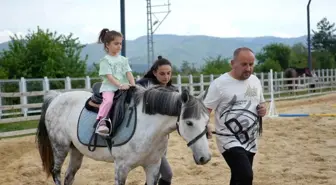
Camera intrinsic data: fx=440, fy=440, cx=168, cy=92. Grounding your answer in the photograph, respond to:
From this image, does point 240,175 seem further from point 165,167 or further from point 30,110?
point 30,110

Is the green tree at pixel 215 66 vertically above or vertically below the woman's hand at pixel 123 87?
above

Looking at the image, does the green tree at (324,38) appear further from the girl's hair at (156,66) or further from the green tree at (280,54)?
the girl's hair at (156,66)

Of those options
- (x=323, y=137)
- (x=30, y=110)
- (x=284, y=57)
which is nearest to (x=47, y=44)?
(x=30, y=110)

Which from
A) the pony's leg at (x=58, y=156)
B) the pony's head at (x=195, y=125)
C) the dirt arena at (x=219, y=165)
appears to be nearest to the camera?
the pony's head at (x=195, y=125)

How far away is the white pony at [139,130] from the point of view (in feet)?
11.6

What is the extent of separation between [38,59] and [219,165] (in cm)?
1204

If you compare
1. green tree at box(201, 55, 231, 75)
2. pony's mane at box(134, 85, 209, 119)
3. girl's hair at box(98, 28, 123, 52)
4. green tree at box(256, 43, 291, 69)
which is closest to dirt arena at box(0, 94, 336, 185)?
pony's mane at box(134, 85, 209, 119)

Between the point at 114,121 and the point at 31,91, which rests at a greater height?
the point at 31,91

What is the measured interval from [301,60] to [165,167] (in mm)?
42038

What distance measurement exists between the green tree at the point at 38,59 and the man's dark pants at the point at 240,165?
13.5 meters

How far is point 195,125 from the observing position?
3.49 metres

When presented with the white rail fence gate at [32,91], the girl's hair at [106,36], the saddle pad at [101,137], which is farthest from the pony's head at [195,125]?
the white rail fence gate at [32,91]

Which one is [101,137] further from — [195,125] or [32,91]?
[32,91]

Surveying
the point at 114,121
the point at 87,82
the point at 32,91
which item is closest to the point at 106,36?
the point at 114,121
